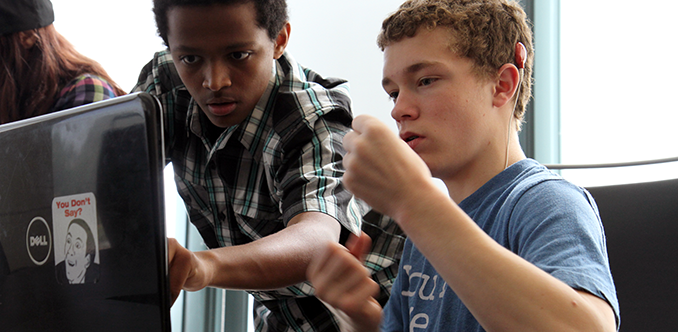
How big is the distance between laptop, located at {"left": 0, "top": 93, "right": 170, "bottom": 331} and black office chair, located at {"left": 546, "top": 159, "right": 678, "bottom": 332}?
720mm

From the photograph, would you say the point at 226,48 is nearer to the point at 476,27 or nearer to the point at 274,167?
the point at 274,167

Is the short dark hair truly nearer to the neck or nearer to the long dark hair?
the long dark hair

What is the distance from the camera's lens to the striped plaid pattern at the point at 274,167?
102 centimetres

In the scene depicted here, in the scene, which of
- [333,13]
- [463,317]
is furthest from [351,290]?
[333,13]

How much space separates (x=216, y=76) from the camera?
1.00 metres

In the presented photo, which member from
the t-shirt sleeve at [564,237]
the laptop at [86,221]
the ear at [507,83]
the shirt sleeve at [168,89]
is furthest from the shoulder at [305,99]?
the laptop at [86,221]

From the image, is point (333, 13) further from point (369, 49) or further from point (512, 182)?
point (512, 182)

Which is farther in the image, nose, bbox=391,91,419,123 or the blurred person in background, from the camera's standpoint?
the blurred person in background

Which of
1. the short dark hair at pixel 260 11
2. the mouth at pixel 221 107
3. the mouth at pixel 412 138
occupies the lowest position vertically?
the mouth at pixel 412 138

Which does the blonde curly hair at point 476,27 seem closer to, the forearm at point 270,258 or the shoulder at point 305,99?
the shoulder at point 305,99

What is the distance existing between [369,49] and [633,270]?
4.63 feet

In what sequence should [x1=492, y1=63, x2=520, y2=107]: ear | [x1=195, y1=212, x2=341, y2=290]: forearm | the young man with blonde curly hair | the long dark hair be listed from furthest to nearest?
the long dark hair → [x1=492, y1=63, x2=520, y2=107]: ear → [x1=195, y1=212, x2=341, y2=290]: forearm → the young man with blonde curly hair

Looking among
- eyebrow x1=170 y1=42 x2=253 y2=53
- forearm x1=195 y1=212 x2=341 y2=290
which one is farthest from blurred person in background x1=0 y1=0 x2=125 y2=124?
forearm x1=195 y1=212 x2=341 y2=290

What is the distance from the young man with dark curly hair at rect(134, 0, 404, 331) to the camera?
0.97 meters
